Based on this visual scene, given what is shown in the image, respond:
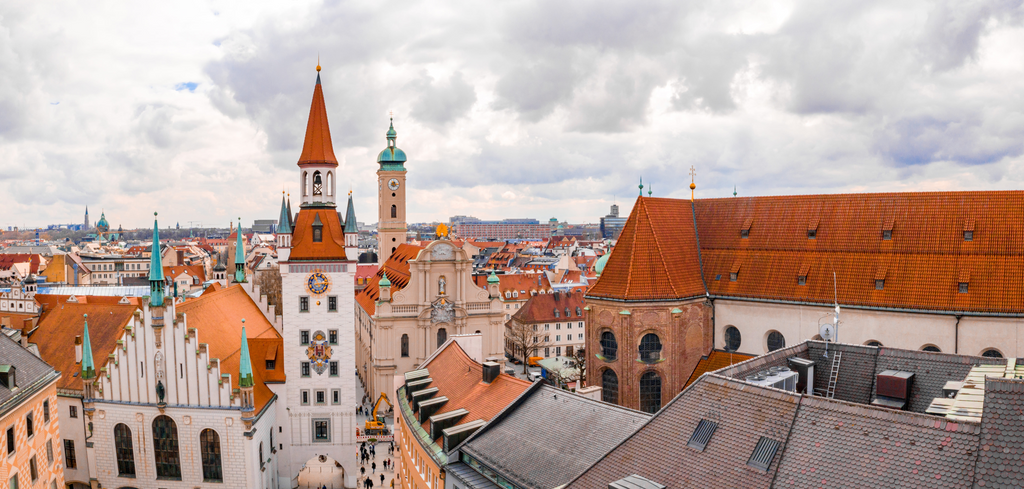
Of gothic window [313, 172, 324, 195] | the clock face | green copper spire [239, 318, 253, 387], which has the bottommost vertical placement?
green copper spire [239, 318, 253, 387]

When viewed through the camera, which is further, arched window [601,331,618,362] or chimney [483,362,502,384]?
arched window [601,331,618,362]

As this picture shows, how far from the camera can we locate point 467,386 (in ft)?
111

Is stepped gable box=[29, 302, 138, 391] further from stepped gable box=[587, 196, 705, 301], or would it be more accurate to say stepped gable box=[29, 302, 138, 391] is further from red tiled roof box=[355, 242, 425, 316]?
stepped gable box=[587, 196, 705, 301]

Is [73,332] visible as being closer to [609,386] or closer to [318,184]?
[318,184]

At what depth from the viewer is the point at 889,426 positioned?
15508 millimetres

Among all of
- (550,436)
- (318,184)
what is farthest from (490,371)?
(318,184)

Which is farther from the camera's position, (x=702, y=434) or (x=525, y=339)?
(x=525, y=339)

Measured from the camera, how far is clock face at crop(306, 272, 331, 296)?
150 feet

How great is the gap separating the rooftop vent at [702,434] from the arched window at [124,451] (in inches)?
1458

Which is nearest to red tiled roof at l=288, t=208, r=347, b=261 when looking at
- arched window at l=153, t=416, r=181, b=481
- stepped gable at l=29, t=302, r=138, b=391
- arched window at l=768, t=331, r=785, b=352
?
stepped gable at l=29, t=302, r=138, b=391

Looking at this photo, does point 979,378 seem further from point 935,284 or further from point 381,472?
point 381,472

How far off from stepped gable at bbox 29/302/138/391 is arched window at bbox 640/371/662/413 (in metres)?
34.5

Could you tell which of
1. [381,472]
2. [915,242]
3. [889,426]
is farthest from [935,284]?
[381,472]

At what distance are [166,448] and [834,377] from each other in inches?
1489
